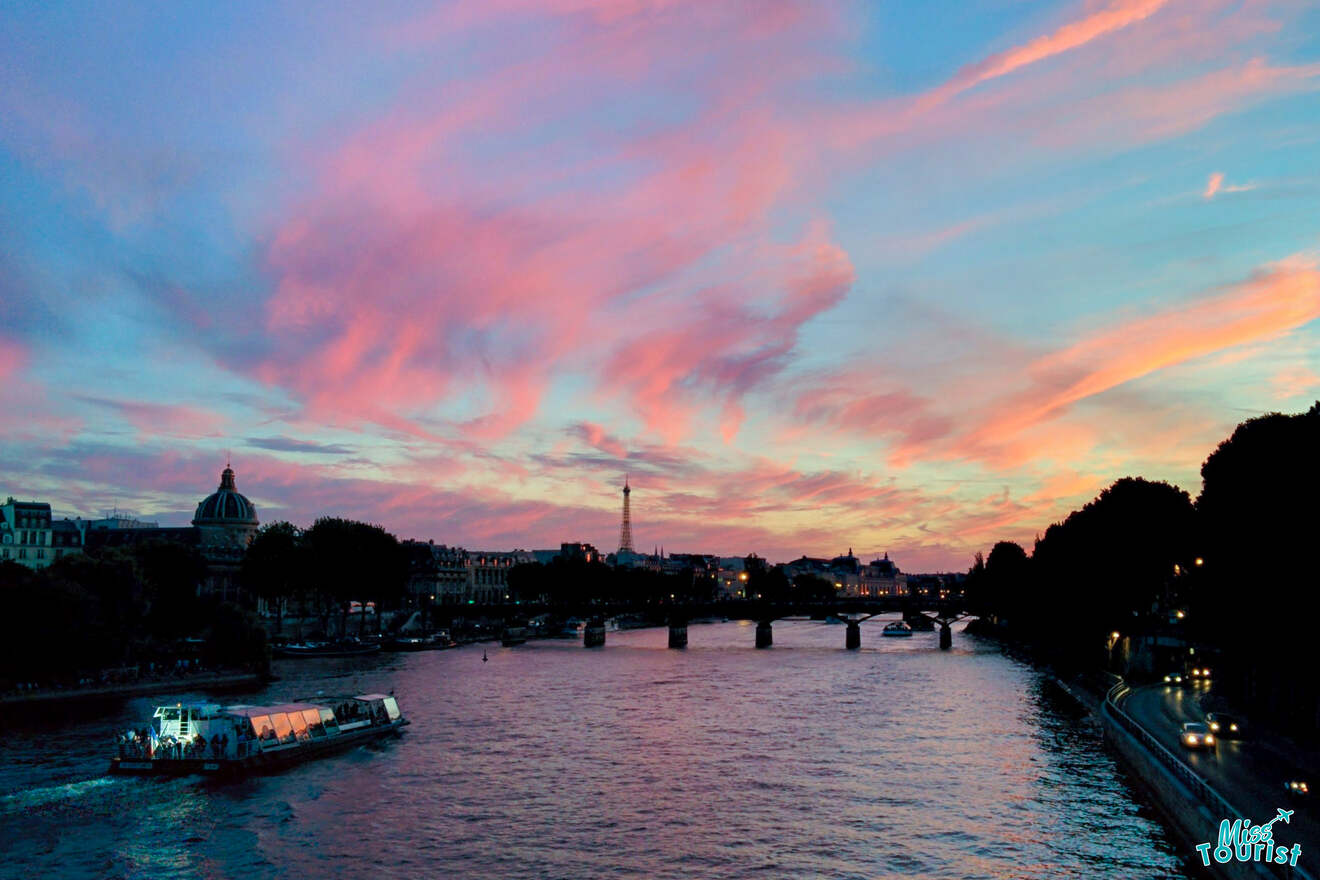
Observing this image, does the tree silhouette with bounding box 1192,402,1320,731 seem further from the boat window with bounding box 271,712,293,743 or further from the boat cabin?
the boat window with bounding box 271,712,293,743

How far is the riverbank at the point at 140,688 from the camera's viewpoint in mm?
92700

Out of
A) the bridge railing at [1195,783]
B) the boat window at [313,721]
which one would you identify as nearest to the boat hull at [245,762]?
the boat window at [313,721]

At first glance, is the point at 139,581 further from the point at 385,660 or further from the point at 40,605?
the point at 385,660

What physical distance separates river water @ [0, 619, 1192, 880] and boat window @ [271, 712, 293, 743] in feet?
7.49

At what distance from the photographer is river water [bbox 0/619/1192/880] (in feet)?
154

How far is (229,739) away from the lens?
6638cm

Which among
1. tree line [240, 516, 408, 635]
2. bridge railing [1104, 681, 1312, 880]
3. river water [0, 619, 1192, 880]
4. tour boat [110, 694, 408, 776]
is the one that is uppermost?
tree line [240, 516, 408, 635]

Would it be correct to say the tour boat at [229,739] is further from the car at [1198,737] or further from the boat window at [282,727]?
the car at [1198,737]

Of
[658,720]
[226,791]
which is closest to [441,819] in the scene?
[226,791]

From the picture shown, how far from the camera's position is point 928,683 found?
122 metres

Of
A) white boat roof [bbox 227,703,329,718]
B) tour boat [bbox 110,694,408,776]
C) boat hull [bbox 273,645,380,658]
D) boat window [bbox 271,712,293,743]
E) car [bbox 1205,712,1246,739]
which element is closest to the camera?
car [bbox 1205,712,1246,739]

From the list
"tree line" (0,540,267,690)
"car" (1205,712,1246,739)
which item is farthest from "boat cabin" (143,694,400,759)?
"car" (1205,712,1246,739)

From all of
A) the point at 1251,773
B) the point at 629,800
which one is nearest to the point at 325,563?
the point at 629,800

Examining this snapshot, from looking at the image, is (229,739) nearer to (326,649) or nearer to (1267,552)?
(1267,552)
